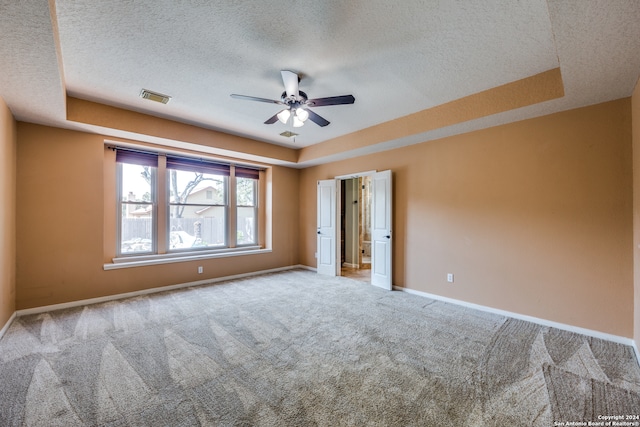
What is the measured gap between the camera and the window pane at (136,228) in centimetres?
436

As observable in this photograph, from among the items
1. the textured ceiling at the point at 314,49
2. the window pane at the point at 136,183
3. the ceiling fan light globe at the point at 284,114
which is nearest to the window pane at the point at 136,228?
the window pane at the point at 136,183

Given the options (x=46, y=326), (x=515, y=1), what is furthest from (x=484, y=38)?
(x=46, y=326)

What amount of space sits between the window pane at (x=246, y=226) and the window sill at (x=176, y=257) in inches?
8.3

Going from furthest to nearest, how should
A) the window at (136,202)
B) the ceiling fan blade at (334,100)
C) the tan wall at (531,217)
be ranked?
the window at (136,202), the tan wall at (531,217), the ceiling fan blade at (334,100)

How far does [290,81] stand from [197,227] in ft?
12.2

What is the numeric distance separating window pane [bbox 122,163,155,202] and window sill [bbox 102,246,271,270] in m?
1.01

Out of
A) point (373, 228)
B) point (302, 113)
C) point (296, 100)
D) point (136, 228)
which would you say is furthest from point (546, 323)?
point (136, 228)

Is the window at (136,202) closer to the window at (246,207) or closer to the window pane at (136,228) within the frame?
the window pane at (136,228)

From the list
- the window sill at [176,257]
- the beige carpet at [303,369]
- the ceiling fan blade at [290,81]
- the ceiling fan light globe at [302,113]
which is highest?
the ceiling fan blade at [290,81]

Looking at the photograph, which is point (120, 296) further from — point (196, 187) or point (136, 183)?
point (196, 187)

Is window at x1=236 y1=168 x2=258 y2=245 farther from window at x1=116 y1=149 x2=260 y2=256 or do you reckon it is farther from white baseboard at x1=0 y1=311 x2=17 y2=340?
white baseboard at x1=0 y1=311 x2=17 y2=340

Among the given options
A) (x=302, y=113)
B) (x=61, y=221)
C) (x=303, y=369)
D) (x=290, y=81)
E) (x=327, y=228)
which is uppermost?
(x=290, y=81)

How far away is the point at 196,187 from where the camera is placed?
17.0ft

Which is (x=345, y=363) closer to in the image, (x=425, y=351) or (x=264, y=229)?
(x=425, y=351)
